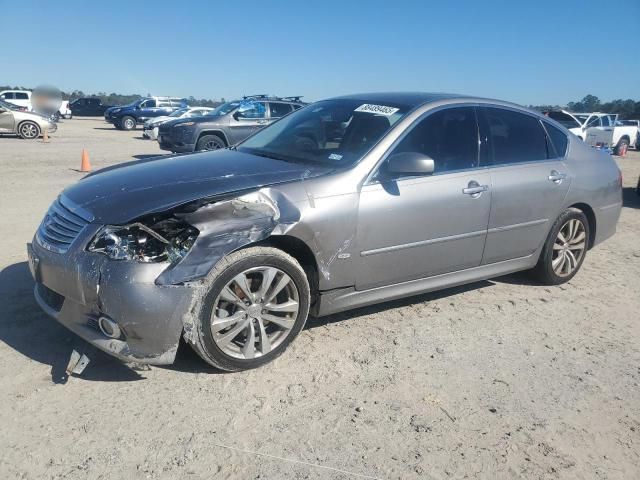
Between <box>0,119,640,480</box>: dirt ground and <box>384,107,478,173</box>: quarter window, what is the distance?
1.21 metres

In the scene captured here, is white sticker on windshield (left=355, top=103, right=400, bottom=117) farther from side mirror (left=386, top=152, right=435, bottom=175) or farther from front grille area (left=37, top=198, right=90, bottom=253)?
front grille area (left=37, top=198, right=90, bottom=253)

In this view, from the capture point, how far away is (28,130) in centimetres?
1964

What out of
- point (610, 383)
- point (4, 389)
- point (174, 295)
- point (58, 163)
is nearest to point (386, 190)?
point (174, 295)

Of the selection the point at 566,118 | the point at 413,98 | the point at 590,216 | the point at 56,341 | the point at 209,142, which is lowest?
the point at 56,341

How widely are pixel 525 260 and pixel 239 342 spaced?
2.82m

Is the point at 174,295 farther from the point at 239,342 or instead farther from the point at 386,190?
the point at 386,190

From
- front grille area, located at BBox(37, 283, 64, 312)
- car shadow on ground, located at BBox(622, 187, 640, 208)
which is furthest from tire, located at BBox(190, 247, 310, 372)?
car shadow on ground, located at BBox(622, 187, 640, 208)

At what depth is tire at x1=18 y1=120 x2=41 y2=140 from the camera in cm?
1950

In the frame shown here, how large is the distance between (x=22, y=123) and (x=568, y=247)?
19.7 m

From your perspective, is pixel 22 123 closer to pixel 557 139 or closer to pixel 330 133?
pixel 330 133

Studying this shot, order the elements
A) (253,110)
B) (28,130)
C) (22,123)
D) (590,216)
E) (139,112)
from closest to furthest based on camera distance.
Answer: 1. (590,216)
2. (253,110)
3. (22,123)
4. (28,130)
5. (139,112)

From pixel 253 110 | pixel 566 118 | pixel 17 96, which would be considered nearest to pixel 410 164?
pixel 253 110

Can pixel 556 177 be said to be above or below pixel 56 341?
above

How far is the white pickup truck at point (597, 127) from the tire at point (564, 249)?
1809cm
